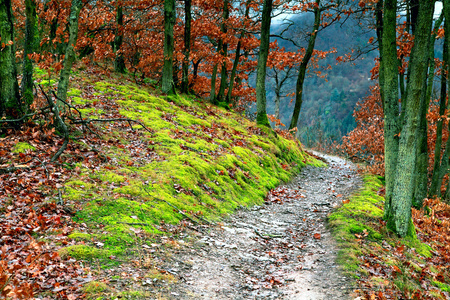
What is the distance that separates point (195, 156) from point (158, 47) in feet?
37.9

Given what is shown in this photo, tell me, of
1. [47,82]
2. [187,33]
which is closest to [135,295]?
[47,82]

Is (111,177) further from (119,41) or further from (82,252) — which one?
(119,41)

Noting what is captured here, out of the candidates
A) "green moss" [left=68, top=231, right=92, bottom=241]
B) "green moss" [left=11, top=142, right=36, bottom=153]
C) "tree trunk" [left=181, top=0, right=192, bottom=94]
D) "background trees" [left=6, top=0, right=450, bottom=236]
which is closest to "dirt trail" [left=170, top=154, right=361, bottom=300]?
"green moss" [left=68, top=231, right=92, bottom=241]

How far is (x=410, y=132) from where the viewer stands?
22.7ft

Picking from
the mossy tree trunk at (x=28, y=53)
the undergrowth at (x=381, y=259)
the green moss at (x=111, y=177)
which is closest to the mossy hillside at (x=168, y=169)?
the green moss at (x=111, y=177)

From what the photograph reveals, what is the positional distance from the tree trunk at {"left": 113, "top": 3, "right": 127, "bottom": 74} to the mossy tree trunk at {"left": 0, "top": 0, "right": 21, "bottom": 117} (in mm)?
9049

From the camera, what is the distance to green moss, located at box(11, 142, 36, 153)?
6983 millimetres

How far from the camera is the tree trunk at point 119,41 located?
641 inches

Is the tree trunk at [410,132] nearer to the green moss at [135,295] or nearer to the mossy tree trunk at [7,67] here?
the green moss at [135,295]

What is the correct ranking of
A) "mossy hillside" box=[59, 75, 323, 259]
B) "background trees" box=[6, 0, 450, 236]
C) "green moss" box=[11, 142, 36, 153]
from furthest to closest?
"background trees" box=[6, 0, 450, 236] < "green moss" box=[11, 142, 36, 153] < "mossy hillside" box=[59, 75, 323, 259]

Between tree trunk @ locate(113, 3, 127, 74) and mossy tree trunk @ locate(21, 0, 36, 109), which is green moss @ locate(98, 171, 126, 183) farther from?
tree trunk @ locate(113, 3, 127, 74)

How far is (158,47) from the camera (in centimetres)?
1877

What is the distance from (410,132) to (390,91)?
3.94 feet

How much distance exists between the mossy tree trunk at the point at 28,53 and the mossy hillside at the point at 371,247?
874 centimetres
